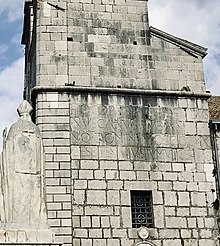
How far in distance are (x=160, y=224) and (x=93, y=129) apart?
2652 mm

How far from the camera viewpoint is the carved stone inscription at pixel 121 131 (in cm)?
1277

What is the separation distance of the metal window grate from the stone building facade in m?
0.03

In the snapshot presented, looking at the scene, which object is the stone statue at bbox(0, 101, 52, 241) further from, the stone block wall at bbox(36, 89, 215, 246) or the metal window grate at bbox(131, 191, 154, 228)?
the metal window grate at bbox(131, 191, 154, 228)

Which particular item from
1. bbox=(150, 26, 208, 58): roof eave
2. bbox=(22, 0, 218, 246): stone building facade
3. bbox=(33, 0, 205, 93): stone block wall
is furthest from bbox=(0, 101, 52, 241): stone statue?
bbox=(150, 26, 208, 58): roof eave

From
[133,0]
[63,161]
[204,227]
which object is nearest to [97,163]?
[63,161]

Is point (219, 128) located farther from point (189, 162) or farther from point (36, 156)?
point (36, 156)

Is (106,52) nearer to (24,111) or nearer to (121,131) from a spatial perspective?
(121,131)

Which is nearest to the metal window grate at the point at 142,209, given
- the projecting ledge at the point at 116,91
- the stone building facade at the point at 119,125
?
the stone building facade at the point at 119,125

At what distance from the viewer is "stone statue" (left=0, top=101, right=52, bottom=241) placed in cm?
773

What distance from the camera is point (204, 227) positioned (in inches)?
495

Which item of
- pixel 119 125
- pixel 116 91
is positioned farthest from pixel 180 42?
pixel 119 125

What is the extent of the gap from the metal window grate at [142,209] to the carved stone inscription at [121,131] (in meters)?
0.85

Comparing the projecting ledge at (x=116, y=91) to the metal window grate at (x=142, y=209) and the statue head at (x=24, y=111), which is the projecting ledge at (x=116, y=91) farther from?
the statue head at (x=24, y=111)

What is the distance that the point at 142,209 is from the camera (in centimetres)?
1260
